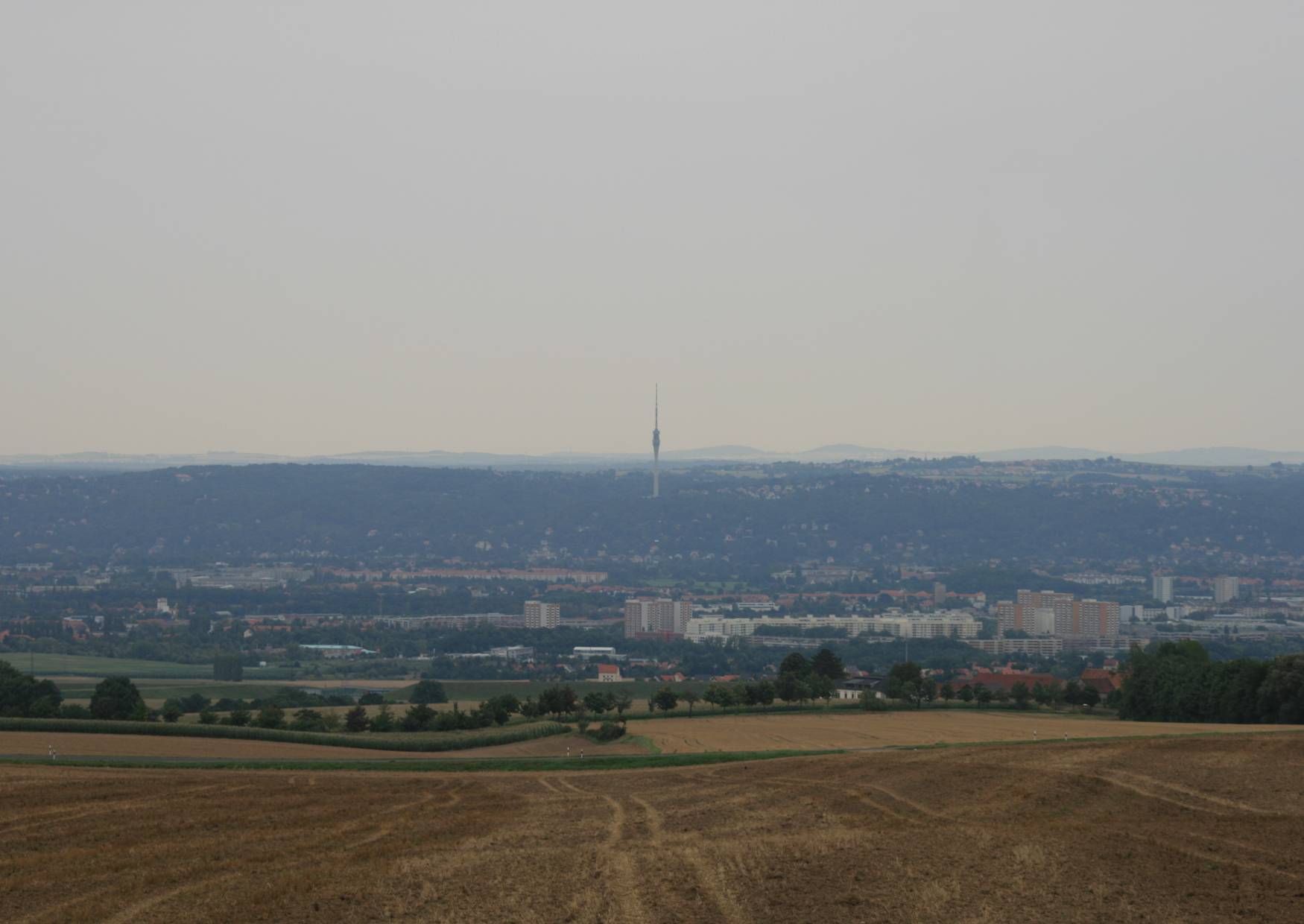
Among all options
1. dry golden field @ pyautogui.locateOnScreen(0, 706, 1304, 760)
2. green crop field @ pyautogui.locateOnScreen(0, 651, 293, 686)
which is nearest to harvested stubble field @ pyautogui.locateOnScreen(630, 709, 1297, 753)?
dry golden field @ pyautogui.locateOnScreen(0, 706, 1304, 760)

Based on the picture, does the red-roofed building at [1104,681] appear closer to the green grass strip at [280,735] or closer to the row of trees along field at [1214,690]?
the row of trees along field at [1214,690]

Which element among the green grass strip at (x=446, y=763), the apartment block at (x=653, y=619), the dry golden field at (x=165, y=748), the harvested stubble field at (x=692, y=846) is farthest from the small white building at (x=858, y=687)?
the apartment block at (x=653, y=619)

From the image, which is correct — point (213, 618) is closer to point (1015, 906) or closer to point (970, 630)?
point (970, 630)

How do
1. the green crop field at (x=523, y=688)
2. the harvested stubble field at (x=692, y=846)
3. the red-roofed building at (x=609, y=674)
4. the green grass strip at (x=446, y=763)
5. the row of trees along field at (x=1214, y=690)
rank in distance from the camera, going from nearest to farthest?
the harvested stubble field at (x=692, y=846) < the green grass strip at (x=446, y=763) < the row of trees along field at (x=1214, y=690) < the green crop field at (x=523, y=688) < the red-roofed building at (x=609, y=674)

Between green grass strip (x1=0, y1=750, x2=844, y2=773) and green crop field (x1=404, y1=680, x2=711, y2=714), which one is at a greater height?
green grass strip (x1=0, y1=750, x2=844, y2=773)

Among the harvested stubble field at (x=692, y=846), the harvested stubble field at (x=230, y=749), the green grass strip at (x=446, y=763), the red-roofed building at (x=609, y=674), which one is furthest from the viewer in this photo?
the red-roofed building at (x=609, y=674)

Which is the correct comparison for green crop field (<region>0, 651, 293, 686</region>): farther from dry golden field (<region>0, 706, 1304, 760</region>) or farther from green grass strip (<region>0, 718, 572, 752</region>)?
dry golden field (<region>0, 706, 1304, 760</region>)
